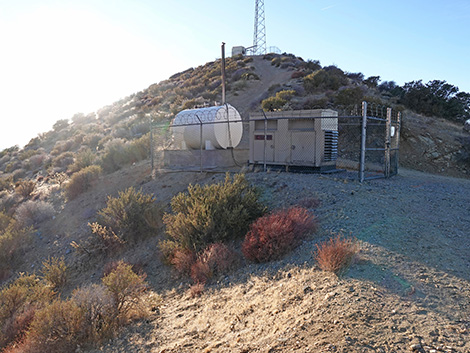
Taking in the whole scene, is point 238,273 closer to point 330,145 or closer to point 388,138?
point 330,145

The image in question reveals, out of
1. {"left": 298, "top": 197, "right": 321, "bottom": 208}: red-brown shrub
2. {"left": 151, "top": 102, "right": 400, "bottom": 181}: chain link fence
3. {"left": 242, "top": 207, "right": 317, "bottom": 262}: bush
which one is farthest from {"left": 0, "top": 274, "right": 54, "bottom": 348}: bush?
{"left": 151, "top": 102, "right": 400, "bottom": 181}: chain link fence

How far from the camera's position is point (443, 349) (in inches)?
152

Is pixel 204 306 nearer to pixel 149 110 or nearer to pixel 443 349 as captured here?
pixel 443 349

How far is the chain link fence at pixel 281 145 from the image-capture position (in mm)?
12562

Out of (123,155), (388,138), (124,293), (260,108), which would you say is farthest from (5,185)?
(388,138)

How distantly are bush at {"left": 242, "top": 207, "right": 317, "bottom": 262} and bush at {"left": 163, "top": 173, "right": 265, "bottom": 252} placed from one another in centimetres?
78

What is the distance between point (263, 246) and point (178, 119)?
11081 millimetres

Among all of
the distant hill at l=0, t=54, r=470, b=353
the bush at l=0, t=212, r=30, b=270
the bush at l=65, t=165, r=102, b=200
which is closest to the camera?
the distant hill at l=0, t=54, r=470, b=353

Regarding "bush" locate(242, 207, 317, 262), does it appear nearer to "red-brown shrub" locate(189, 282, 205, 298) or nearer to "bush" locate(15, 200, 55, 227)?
"red-brown shrub" locate(189, 282, 205, 298)

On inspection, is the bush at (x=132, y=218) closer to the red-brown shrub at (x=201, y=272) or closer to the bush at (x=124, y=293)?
the red-brown shrub at (x=201, y=272)

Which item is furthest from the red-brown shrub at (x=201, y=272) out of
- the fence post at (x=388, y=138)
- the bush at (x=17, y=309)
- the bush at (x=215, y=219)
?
the fence post at (x=388, y=138)

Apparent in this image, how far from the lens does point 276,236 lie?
719 cm

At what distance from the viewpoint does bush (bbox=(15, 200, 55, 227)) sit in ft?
48.4

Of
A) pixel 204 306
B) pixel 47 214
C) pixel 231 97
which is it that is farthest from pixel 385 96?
pixel 204 306
